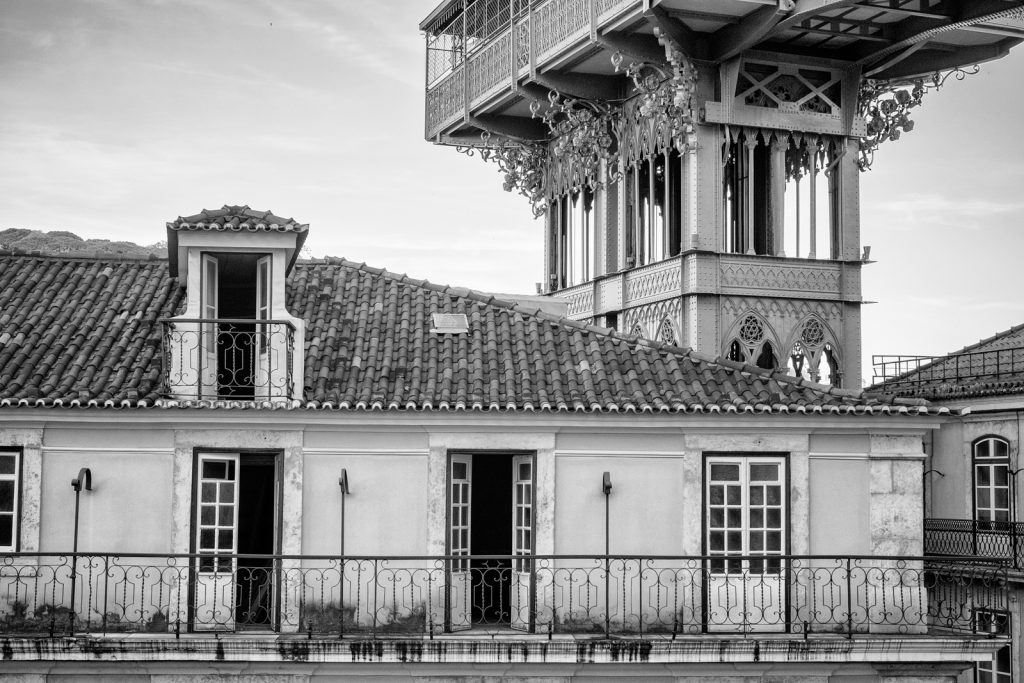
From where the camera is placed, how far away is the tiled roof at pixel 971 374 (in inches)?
1145

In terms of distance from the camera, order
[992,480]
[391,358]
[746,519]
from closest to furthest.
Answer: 1. [746,519]
2. [391,358]
3. [992,480]

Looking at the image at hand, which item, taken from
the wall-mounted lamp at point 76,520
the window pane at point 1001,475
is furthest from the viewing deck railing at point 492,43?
the window pane at point 1001,475

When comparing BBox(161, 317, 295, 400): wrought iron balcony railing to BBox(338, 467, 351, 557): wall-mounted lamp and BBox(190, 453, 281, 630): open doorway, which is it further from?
BBox(338, 467, 351, 557): wall-mounted lamp

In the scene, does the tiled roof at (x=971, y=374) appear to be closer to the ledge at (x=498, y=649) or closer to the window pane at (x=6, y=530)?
the ledge at (x=498, y=649)

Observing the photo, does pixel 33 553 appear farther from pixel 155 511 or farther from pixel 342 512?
pixel 342 512

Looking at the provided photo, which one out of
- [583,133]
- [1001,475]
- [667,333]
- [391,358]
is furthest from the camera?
[1001,475]

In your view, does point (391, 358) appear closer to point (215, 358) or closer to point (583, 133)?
point (215, 358)

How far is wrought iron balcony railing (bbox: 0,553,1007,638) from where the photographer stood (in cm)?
1714

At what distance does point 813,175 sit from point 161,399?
13106mm

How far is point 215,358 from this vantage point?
59.0 ft

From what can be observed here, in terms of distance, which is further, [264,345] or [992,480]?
[992,480]

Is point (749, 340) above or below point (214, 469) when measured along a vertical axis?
above

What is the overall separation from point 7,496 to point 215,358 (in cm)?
296

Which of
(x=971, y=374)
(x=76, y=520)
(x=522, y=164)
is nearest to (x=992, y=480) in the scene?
(x=971, y=374)
